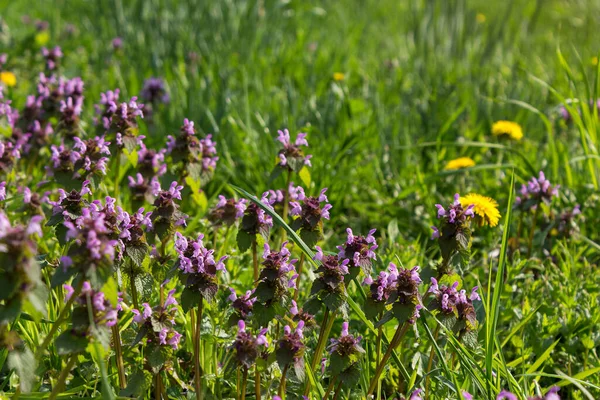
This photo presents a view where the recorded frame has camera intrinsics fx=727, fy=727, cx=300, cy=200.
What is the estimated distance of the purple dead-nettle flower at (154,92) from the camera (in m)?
4.11

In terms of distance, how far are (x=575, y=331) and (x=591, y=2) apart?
3.45 m

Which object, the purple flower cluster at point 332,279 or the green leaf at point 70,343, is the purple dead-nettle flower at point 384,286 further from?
the green leaf at point 70,343

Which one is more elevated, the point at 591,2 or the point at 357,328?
the point at 591,2

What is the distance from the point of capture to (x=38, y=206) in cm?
253

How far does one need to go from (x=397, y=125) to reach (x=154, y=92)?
1387 mm

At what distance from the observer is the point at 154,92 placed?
13.5 feet

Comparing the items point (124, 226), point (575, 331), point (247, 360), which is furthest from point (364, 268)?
point (575, 331)

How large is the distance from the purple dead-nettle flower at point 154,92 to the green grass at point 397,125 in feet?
0.25

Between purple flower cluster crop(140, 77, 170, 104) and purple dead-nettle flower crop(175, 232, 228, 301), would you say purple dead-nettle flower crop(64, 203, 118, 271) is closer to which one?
purple dead-nettle flower crop(175, 232, 228, 301)

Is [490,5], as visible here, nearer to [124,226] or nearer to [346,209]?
[346,209]

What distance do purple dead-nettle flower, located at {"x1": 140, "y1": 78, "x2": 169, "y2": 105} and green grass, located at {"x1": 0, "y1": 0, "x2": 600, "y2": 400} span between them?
75 millimetres

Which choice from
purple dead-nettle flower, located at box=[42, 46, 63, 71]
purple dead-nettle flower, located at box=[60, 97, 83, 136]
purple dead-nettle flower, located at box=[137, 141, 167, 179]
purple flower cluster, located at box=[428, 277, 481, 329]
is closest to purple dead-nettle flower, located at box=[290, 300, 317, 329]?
purple flower cluster, located at box=[428, 277, 481, 329]

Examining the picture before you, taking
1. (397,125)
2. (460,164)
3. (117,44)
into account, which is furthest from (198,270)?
(117,44)

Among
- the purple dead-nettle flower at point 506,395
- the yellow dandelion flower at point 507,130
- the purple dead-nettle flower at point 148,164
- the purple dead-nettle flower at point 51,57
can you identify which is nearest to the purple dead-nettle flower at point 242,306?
the purple dead-nettle flower at point 506,395
